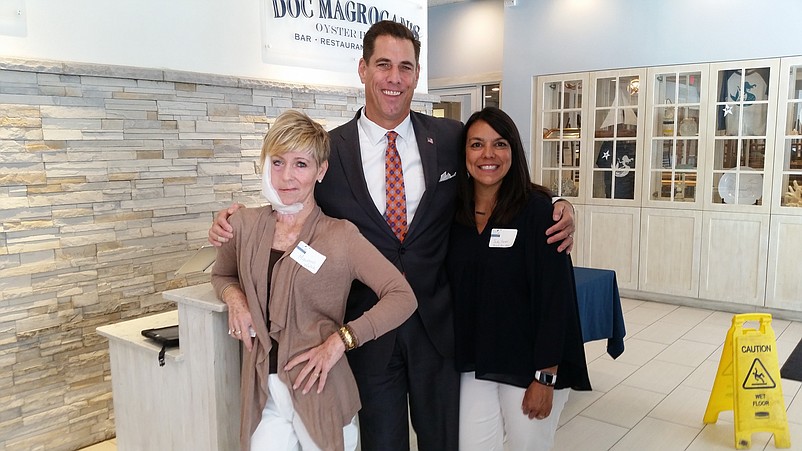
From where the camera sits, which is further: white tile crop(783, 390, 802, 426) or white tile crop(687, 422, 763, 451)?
white tile crop(783, 390, 802, 426)

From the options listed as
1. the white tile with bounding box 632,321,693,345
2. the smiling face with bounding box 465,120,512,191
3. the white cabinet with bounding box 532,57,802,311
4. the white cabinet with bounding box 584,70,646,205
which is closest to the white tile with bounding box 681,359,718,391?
the white tile with bounding box 632,321,693,345

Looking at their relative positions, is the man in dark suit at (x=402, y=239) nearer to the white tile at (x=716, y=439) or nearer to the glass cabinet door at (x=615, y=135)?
the white tile at (x=716, y=439)

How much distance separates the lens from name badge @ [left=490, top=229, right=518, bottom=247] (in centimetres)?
192

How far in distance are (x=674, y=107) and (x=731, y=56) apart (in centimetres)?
64

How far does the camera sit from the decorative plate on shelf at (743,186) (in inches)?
217

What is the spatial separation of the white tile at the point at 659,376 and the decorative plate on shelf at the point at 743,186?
2.08 m

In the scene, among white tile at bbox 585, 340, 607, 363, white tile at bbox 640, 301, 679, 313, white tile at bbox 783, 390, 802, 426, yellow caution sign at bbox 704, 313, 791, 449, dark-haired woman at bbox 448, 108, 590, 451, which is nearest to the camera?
dark-haired woman at bbox 448, 108, 590, 451

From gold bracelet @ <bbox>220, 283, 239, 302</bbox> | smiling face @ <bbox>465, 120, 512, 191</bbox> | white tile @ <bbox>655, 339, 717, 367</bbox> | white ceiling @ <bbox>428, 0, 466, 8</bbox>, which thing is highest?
white ceiling @ <bbox>428, 0, 466, 8</bbox>

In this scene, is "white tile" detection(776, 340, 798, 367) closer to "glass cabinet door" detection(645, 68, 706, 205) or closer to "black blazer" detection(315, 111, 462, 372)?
"glass cabinet door" detection(645, 68, 706, 205)

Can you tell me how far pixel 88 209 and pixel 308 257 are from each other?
1.83 meters

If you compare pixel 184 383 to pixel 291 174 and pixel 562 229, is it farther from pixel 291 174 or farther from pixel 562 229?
pixel 562 229

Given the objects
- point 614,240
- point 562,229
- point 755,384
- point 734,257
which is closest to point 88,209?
point 562,229

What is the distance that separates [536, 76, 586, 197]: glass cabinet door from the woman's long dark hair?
4.80 metres

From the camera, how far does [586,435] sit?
3314 mm
